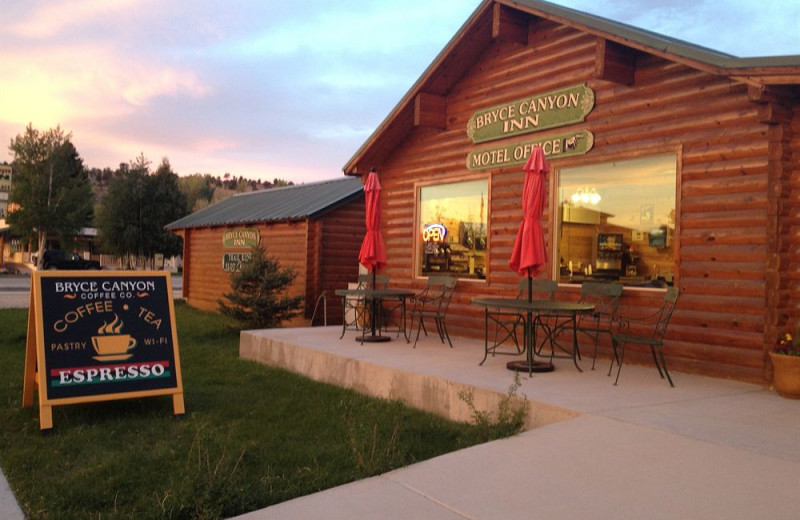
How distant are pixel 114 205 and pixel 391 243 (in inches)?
909

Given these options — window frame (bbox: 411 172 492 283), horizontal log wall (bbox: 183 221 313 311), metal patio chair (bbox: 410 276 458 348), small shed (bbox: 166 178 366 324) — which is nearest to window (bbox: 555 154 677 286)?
window frame (bbox: 411 172 492 283)

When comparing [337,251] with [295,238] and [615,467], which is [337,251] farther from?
[615,467]

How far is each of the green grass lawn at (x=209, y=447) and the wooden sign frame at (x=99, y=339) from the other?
0.30 m

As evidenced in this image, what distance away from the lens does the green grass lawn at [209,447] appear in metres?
3.70

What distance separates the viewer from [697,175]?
256 inches

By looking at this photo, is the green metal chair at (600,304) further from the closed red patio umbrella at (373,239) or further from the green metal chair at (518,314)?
the closed red patio umbrella at (373,239)

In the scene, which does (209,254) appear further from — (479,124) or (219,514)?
(219,514)

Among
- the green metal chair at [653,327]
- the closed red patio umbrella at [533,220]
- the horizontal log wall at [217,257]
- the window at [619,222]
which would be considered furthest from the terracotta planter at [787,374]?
the horizontal log wall at [217,257]

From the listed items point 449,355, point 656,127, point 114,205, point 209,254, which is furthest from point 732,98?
point 114,205

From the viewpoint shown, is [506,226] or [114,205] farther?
[114,205]

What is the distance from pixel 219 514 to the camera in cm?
338

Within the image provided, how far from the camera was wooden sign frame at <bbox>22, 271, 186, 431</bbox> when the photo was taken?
549 cm

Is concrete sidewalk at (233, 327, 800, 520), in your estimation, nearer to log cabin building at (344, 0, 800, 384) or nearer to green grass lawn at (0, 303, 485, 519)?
green grass lawn at (0, 303, 485, 519)

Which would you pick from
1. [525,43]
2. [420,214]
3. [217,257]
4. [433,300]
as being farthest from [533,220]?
[217,257]
